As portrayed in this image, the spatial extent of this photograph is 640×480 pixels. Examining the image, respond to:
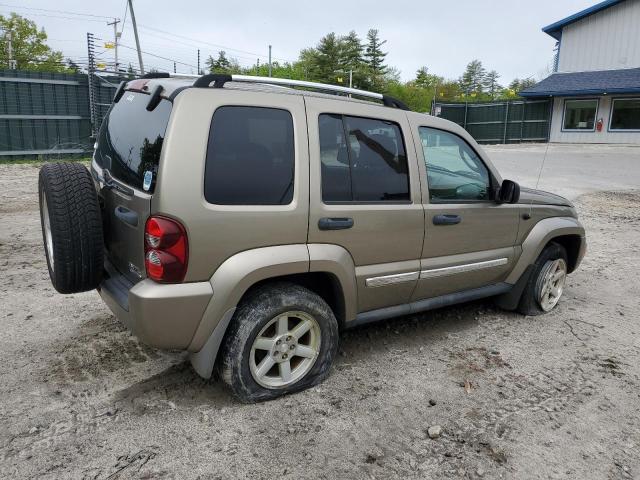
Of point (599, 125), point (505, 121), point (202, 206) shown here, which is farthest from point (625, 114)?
point (202, 206)

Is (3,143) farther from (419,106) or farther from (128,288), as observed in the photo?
(419,106)

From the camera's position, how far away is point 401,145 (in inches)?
138

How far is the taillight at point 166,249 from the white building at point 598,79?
93.3 feet

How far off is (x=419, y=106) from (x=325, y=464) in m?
51.7

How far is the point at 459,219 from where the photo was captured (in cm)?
373

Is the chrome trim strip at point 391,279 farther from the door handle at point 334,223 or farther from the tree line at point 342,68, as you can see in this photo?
the tree line at point 342,68

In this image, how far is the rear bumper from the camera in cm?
260

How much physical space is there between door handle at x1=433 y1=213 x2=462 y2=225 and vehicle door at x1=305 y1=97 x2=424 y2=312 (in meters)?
0.14

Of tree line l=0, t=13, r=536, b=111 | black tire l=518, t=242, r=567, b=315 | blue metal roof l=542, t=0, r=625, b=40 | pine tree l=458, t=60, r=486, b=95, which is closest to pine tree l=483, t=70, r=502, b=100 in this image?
pine tree l=458, t=60, r=486, b=95

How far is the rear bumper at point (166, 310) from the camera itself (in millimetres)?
2600

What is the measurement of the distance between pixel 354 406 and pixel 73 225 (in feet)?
6.34

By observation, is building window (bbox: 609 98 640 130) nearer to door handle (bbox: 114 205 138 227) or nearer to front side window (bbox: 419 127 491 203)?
front side window (bbox: 419 127 491 203)

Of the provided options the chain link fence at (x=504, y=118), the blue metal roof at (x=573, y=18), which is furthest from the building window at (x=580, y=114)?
the blue metal roof at (x=573, y=18)

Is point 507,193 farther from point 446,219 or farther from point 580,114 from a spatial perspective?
point 580,114
